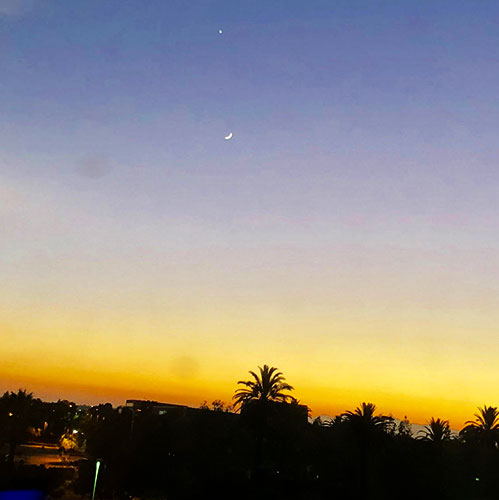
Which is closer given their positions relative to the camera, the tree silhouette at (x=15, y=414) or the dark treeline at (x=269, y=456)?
the dark treeline at (x=269, y=456)

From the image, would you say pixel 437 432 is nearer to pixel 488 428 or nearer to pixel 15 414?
pixel 488 428

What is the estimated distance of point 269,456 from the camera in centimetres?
6191

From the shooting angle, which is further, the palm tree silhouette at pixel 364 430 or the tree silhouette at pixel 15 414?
the tree silhouette at pixel 15 414

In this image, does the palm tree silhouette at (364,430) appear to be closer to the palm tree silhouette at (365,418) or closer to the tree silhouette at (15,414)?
the palm tree silhouette at (365,418)

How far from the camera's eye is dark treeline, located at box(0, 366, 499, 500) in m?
53.9

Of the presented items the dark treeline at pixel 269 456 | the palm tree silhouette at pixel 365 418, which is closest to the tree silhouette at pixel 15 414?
the dark treeline at pixel 269 456

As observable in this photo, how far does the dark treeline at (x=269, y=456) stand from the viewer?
5391 cm

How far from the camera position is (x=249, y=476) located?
60906mm

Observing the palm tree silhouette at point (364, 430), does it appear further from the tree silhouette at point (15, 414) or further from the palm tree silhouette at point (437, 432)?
the tree silhouette at point (15, 414)

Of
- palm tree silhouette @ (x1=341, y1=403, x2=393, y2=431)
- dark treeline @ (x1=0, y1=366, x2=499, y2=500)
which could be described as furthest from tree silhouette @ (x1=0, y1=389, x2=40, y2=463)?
palm tree silhouette @ (x1=341, y1=403, x2=393, y2=431)

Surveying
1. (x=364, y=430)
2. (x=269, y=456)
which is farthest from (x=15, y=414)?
(x=364, y=430)

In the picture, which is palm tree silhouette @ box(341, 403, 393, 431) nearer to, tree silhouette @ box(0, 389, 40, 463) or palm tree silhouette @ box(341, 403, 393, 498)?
palm tree silhouette @ box(341, 403, 393, 498)

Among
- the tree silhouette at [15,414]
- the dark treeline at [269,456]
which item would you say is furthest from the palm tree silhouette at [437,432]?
the tree silhouette at [15,414]

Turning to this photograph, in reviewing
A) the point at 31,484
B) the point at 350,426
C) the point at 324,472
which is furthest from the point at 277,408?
the point at 31,484
